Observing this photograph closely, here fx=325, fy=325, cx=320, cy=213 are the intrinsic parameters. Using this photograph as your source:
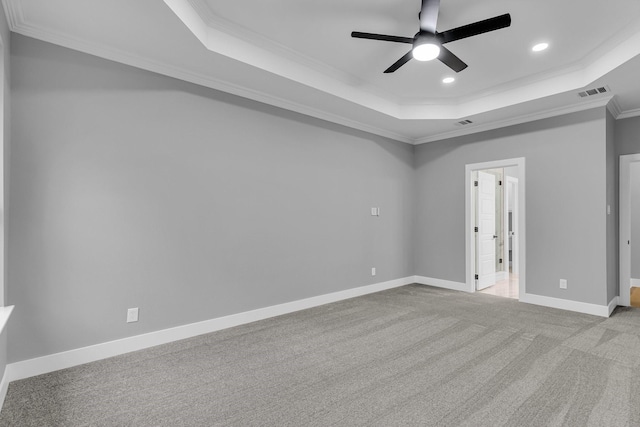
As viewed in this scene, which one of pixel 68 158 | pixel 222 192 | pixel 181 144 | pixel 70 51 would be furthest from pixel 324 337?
pixel 70 51

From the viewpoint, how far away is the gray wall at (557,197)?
162 inches

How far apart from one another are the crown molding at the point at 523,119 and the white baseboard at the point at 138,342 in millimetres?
3414

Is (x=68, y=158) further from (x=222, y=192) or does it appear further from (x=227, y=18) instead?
(x=227, y=18)

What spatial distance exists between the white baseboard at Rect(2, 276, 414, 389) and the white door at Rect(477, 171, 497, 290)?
9.40 feet

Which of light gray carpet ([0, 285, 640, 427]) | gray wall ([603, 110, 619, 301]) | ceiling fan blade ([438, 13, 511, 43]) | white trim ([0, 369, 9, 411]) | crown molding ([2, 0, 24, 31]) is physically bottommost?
light gray carpet ([0, 285, 640, 427])

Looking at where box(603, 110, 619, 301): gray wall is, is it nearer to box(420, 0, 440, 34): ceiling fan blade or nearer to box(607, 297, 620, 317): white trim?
box(607, 297, 620, 317): white trim

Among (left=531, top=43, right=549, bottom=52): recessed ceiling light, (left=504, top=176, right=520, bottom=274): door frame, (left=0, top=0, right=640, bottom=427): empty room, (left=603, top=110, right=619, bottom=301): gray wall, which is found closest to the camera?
(left=0, top=0, right=640, bottom=427): empty room

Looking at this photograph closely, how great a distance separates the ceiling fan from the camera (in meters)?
2.34

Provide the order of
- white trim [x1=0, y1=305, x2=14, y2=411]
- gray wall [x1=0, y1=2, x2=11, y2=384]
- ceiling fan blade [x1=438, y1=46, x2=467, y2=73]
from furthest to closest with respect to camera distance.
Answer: ceiling fan blade [x1=438, y1=46, x2=467, y2=73] → gray wall [x1=0, y1=2, x2=11, y2=384] → white trim [x1=0, y1=305, x2=14, y2=411]

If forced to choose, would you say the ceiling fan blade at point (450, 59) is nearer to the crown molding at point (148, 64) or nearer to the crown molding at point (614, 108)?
the crown molding at point (148, 64)

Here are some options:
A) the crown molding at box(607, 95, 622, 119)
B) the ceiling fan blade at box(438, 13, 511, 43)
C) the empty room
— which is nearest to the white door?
the empty room

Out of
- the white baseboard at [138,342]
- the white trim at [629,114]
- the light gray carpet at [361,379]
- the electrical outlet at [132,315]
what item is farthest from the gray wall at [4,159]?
the white trim at [629,114]

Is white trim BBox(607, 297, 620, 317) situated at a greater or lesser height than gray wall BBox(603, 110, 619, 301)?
lesser

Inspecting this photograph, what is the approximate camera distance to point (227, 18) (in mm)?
2855
